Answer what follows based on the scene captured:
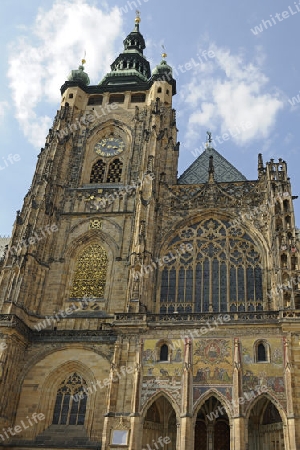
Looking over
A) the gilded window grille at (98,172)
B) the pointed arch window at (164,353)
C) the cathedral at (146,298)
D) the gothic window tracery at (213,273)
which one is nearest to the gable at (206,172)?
the cathedral at (146,298)

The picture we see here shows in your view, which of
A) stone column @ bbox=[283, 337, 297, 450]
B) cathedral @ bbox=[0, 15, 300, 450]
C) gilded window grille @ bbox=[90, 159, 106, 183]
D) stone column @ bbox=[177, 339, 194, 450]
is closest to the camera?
stone column @ bbox=[283, 337, 297, 450]

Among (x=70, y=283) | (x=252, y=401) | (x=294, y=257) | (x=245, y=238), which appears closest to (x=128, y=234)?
(x=70, y=283)

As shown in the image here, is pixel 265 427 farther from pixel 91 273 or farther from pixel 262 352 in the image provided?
pixel 91 273

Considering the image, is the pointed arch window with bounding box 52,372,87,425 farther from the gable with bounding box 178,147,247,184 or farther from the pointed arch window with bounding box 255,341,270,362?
the gable with bounding box 178,147,247,184

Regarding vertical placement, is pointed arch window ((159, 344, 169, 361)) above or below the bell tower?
below

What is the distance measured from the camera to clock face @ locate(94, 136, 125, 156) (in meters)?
29.8

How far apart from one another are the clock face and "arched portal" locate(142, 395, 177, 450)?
1561 cm

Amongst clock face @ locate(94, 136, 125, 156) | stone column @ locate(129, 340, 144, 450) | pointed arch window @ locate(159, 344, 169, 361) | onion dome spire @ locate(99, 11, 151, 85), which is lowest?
stone column @ locate(129, 340, 144, 450)

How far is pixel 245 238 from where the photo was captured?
79.6ft

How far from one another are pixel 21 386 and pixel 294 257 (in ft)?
43.0

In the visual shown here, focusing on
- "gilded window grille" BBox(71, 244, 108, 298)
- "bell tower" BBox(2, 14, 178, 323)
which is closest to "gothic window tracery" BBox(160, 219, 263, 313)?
"bell tower" BBox(2, 14, 178, 323)

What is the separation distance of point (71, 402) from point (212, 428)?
19.9 feet

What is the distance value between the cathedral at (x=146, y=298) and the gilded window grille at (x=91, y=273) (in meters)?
0.07

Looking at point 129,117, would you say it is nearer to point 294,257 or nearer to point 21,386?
point 294,257
